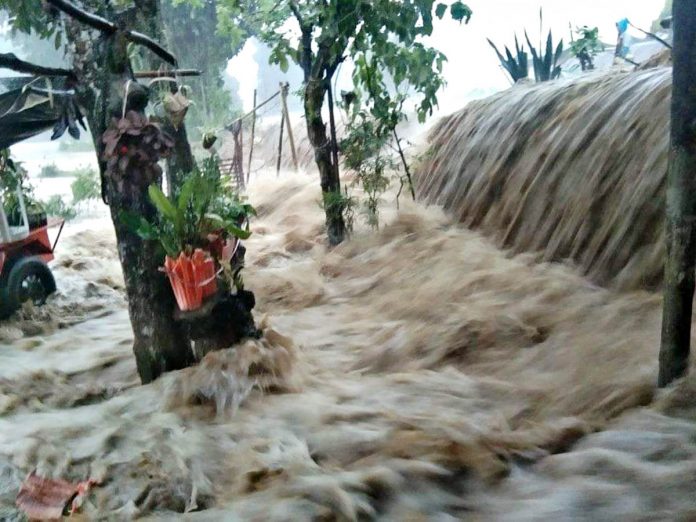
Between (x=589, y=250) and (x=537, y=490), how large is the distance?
1828mm

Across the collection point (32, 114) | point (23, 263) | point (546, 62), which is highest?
point (32, 114)

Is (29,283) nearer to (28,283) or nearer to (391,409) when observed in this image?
(28,283)

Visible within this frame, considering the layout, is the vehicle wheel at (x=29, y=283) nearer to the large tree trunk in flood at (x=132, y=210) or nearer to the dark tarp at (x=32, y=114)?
the dark tarp at (x=32, y=114)

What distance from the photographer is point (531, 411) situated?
2379 mm

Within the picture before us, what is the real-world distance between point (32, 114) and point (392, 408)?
3.43 meters

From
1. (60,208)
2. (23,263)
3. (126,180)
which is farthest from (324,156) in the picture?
(60,208)

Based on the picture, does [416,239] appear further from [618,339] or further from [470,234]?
[618,339]

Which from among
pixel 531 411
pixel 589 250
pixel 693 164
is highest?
pixel 693 164

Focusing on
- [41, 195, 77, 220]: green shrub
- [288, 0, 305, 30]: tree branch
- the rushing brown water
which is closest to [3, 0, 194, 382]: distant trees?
the rushing brown water

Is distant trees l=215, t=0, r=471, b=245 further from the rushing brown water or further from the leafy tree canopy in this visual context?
the rushing brown water

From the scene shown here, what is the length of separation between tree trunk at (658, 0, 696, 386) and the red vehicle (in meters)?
4.08

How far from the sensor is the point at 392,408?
8.27 feet

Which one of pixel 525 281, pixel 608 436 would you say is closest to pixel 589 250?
pixel 525 281

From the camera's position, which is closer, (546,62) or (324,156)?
(324,156)
